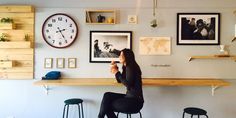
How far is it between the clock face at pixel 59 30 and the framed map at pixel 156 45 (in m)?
1.09

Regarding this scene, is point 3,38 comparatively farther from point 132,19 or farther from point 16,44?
point 132,19

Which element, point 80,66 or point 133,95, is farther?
point 80,66

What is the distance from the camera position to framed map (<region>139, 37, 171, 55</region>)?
13.3ft

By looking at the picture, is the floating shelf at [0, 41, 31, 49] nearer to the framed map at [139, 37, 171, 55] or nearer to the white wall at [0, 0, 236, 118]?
the white wall at [0, 0, 236, 118]

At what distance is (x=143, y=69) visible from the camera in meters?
4.09

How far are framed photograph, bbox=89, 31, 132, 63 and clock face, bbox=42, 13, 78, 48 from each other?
1.06 ft

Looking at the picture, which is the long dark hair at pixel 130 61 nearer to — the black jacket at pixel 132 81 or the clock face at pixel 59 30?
the black jacket at pixel 132 81

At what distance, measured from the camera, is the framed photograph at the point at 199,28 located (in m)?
4.00

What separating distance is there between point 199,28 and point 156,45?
2.28ft

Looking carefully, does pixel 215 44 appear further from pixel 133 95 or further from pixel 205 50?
pixel 133 95

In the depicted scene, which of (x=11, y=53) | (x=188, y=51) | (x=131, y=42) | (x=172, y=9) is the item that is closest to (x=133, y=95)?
(x=131, y=42)

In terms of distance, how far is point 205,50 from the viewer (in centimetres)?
404

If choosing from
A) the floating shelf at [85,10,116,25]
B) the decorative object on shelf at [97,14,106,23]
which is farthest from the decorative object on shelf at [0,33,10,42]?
the decorative object on shelf at [97,14,106,23]

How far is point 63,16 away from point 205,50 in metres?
2.24
